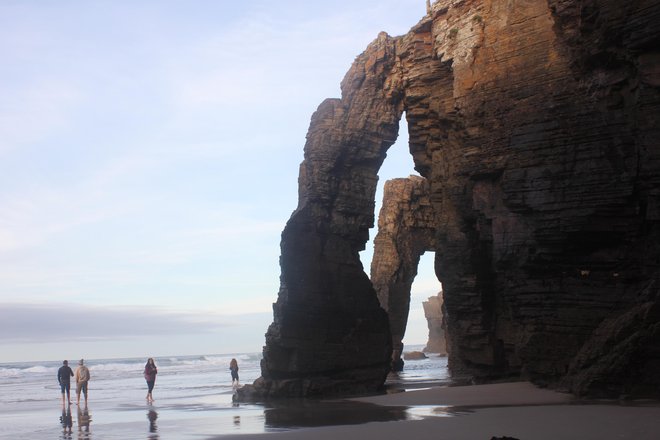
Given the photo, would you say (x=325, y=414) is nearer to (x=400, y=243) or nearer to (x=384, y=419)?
(x=384, y=419)

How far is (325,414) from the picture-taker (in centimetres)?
2034

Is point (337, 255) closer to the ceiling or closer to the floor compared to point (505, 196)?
closer to the floor

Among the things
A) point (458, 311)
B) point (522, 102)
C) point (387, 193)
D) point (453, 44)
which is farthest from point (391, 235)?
point (522, 102)

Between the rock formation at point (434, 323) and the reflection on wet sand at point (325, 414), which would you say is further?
the rock formation at point (434, 323)

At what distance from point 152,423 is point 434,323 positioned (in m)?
97.0

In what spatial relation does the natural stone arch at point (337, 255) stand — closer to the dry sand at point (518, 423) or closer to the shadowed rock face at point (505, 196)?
the shadowed rock face at point (505, 196)

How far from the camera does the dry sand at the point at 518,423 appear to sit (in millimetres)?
13062

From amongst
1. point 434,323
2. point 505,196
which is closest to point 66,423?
point 505,196

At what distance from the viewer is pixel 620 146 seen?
776 inches

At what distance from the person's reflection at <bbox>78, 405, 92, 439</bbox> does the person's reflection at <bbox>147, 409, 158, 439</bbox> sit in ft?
4.91

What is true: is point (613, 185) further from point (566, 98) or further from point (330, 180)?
point (330, 180)

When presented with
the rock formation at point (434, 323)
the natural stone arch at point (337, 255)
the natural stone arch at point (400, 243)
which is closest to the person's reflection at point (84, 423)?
the natural stone arch at point (337, 255)

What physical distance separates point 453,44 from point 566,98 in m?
7.19

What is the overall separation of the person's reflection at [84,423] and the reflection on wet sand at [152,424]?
1.49 meters
